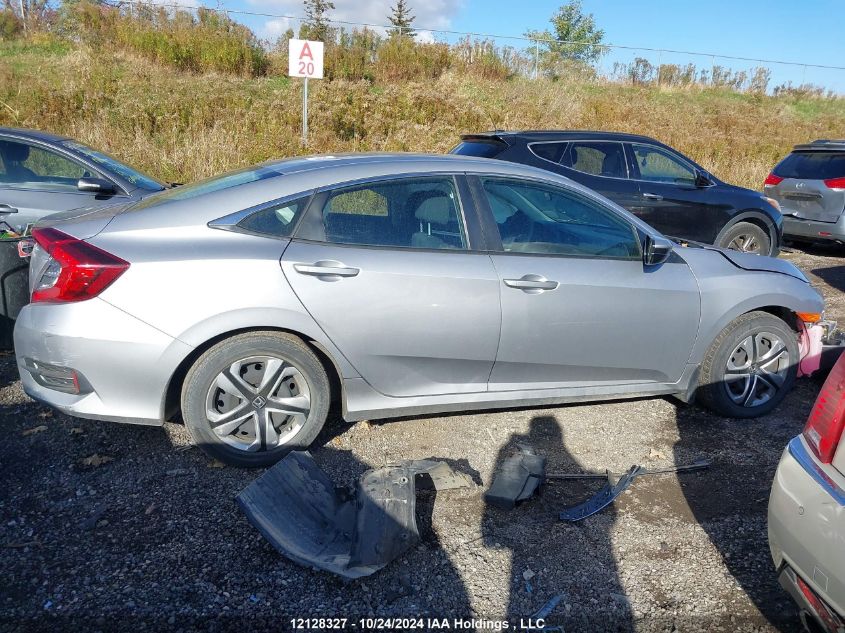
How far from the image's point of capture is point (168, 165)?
504 inches

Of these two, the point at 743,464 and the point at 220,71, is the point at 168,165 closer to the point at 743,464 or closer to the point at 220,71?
the point at 220,71

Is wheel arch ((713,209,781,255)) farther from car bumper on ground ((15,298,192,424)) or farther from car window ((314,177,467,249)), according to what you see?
car bumper on ground ((15,298,192,424))

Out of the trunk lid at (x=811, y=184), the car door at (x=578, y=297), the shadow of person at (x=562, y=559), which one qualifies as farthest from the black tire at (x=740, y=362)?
the trunk lid at (x=811, y=184)

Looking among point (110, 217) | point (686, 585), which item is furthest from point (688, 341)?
point (110, 217)

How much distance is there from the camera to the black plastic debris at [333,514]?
298 cm

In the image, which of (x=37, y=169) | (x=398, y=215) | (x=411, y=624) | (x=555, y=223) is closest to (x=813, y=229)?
(x=555, y=223)

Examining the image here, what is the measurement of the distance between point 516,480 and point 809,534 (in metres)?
1.57

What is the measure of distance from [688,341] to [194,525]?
3065 mm

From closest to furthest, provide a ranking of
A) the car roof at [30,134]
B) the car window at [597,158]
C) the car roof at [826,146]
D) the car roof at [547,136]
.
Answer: the car roof at [30,134]
the car roof at [547,136]
the car window at [597,158]
the car roof at [826,146]

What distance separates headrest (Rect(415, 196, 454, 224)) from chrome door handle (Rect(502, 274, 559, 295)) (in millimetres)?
497

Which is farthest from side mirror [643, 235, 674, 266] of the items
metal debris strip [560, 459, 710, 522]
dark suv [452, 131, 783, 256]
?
dark suv [452, 131, 783, 256]

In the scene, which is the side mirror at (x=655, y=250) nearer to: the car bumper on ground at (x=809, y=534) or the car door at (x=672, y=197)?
the car bumper on ground at (x=809, y=534)

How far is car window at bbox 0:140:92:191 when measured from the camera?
20.7 ft

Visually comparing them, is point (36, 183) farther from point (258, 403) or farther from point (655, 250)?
point (655, 250)
